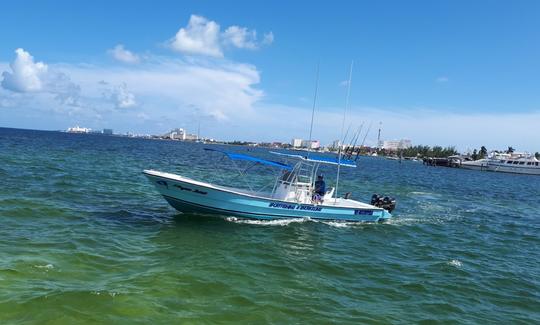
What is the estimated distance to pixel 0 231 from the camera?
53.1 feet

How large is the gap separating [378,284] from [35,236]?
12.3m

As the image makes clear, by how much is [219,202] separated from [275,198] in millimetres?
3315

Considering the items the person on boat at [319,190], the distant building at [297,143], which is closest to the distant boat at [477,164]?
the distant building at [297,143]

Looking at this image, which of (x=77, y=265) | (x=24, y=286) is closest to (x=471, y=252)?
(x=77, y=265)

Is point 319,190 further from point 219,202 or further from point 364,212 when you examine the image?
point 219,202

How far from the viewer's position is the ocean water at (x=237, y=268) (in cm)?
1105

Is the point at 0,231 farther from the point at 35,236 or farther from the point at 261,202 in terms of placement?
the point at 261,202

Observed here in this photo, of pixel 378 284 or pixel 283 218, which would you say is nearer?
pixel 378 284

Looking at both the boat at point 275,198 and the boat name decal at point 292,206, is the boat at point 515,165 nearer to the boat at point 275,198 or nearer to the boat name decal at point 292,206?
the boat at point 275,198

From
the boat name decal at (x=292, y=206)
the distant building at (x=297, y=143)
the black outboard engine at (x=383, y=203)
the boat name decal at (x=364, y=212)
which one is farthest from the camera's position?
the distant building at (x=297, y=143)

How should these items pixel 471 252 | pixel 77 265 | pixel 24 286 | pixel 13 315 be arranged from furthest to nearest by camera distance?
pixel 471 252, pixel 77 265, pixel 24 286, pixel 13 315

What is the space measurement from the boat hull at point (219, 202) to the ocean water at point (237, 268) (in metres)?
0.58

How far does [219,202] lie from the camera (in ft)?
71.3

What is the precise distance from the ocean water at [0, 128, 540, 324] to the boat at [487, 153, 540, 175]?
396 feet
